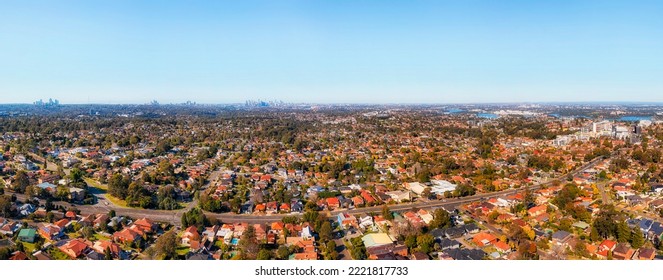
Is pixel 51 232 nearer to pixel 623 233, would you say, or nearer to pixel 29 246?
pixel 29 246

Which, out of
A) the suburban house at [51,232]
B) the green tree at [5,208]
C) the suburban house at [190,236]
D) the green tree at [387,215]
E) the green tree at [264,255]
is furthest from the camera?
the green tree at [387,215]

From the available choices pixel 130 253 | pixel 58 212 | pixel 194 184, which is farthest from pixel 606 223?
pixel 58 212

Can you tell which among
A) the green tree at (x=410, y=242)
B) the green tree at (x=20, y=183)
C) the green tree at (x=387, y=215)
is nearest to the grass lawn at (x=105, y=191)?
the green tree at (x=20, y=183)

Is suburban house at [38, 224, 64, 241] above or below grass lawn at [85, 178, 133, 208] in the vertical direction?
above

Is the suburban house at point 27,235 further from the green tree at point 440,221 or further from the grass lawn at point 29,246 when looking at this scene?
the green tree at point 440,221

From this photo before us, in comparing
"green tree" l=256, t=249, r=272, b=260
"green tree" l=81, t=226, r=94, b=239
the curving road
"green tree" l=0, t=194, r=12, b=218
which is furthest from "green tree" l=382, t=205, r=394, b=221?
"green tree" l=0, t=194, r=12, b=218

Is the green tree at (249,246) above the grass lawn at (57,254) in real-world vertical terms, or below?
above


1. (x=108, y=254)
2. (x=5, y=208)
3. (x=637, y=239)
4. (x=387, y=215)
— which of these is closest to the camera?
(x=108, y=254)

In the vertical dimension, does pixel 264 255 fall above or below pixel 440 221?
above

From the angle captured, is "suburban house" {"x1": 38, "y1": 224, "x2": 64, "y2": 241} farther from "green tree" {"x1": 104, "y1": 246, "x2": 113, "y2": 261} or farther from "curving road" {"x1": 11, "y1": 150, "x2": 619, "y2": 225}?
"green tree" {"x1": 104, "y1": 246, "x2": 113, "y2": 261}

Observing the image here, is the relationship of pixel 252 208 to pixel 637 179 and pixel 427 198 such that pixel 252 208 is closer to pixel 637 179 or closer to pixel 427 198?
pixel 427 198

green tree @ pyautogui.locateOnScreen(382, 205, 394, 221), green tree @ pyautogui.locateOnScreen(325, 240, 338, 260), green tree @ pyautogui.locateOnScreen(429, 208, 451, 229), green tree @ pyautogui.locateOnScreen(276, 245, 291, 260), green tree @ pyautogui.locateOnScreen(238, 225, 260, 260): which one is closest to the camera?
green tree @ pyautogui.locateOnScreen(238, 225, 260, 260)

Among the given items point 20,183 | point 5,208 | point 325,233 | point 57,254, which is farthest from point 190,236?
point 20,183
